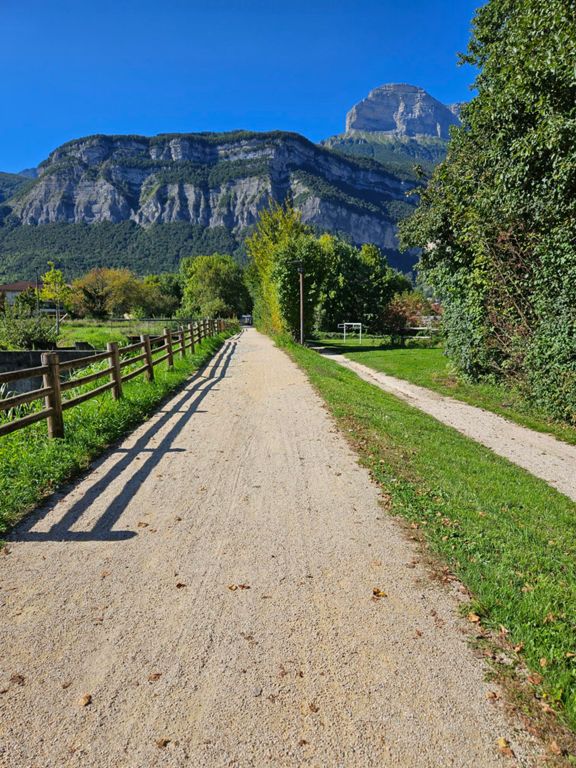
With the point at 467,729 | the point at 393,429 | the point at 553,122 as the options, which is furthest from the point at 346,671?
the point at 553,122

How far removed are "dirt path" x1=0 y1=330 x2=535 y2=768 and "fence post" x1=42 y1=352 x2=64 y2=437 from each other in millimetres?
1513

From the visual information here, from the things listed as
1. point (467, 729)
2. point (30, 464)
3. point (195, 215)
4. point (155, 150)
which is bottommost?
point (467, 729)

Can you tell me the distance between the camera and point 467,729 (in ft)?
6.75

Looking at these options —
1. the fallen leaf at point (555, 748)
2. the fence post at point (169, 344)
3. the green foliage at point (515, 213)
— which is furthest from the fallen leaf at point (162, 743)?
the fence post at point (169, 344)

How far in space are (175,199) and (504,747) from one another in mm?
184684

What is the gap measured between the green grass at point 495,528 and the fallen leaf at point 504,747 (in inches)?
14.4

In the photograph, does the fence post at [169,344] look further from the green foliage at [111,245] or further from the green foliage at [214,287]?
the green foliage at [111,245]

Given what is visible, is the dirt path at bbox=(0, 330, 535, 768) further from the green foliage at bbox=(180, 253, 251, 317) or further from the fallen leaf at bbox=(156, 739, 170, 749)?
the green foliage at bbox=(180, 253, 251, 317)

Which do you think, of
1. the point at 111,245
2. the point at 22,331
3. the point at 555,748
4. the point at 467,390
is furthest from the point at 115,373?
the point at 111,245

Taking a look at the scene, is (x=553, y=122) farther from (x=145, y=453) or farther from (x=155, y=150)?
(x=155, y=150)

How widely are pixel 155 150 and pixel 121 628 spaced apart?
9023 inches

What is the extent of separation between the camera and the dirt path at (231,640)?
198 centimetres

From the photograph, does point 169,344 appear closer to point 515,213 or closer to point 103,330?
point 515,213

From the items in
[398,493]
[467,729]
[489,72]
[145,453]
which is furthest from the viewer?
[489,72]
